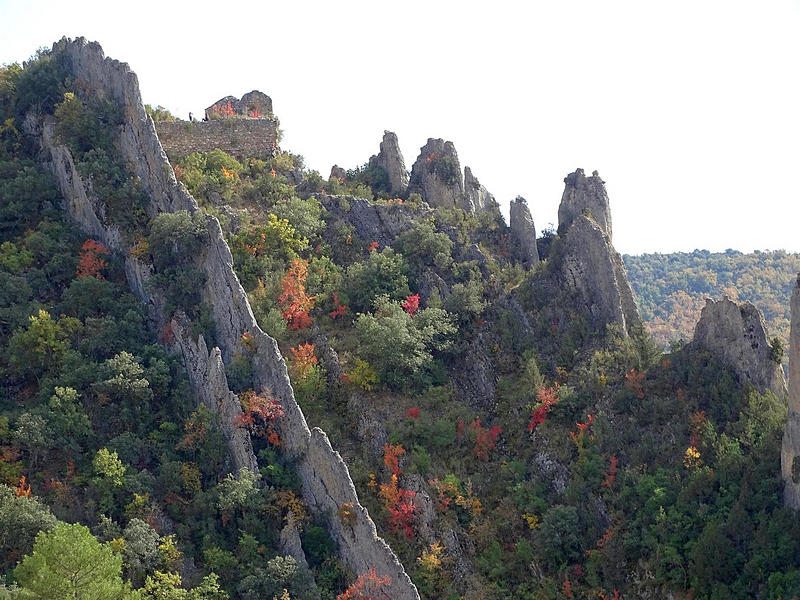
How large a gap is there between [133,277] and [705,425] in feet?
72.4

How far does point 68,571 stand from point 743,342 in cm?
2216

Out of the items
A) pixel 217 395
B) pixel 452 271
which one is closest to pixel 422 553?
pixel 217 395

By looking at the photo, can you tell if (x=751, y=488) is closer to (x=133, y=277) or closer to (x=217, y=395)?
(x=217, y=395)

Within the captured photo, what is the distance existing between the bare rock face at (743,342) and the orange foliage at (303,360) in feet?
44.4

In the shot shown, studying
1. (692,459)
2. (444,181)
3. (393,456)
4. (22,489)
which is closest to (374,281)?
(444,181)

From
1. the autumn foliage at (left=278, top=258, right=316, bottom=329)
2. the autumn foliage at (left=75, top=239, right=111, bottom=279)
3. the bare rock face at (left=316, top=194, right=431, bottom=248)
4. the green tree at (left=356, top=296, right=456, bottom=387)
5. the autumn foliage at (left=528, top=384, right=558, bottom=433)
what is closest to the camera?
the autumn foliage at (left=528, top=384, right=558, bottom=433)

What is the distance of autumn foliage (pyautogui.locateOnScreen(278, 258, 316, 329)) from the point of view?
43.7 m

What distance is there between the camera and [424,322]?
4369 centimetres

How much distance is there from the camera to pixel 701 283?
283 ft

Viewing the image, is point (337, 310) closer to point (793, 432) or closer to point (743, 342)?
point (743, 342)

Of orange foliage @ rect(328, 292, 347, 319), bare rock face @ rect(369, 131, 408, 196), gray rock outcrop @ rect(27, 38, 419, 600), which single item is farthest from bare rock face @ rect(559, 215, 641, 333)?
gray rock outcrop @ rect(27, 38, 419, 600)

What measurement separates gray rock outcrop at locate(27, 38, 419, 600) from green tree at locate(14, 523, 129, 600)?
6.95m

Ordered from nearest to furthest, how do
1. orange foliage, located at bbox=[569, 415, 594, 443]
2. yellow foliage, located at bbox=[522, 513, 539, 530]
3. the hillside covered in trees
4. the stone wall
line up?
the hillside covered in trees, yellow foliage, located at bbox=[522, 513, 539, 530], orange foliage, located at bbox=[569, 415, 594, 443], the stone wall

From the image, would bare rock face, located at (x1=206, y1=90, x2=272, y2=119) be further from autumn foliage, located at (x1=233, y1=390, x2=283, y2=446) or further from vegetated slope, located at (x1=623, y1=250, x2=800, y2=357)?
vegetated slope, located at (x1=623, y1=250, x2=800, y2=357)
